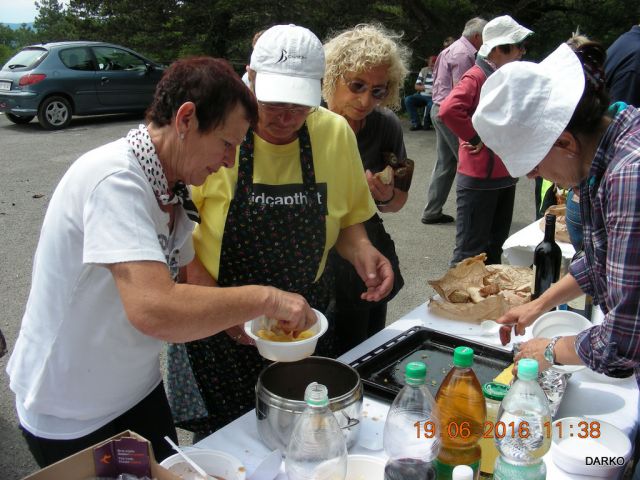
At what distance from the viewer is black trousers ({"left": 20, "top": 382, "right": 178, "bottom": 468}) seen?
1488 millimetres

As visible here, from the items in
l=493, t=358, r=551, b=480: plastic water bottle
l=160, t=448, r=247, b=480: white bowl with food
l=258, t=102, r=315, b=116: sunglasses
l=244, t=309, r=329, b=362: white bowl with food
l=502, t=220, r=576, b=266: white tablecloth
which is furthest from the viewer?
l=502, t=220, r=576, b=266: white tablecloth

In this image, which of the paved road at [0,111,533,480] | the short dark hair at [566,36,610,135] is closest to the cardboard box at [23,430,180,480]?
the short dark hair at [566,36,610,135]

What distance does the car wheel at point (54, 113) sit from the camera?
10617mm

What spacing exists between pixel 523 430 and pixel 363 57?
160cm

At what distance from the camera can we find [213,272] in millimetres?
1926

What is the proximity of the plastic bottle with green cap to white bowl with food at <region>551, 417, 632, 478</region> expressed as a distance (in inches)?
9.7

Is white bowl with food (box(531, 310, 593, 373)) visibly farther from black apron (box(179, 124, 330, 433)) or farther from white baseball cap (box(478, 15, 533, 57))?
white baseball cap (box(478, 15, 533, 57))

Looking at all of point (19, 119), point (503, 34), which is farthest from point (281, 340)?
point (19, 119)

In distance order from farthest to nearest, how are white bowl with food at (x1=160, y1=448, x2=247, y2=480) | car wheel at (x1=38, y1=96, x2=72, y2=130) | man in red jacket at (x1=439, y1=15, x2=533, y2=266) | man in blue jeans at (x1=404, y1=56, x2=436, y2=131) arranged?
man in blue jeans at (x1=404, y1=56, x2=436, y2=131)
car wheel at (x1=38, y1=96, x2=72, y2=130)
man in red jacket at (x1=439, y1=15, x2=533, y2=266)
white bowl with food at (x1=160, y1=448, x2=247, y2=480)

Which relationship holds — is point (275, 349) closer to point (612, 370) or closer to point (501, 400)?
point (501, 400)

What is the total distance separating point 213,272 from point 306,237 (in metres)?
0.31

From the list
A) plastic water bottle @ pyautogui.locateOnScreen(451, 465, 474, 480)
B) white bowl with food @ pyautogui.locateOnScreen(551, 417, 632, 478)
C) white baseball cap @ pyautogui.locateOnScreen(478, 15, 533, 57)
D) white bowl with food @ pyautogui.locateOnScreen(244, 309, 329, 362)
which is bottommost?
white bowl with food @ pyautogui.locateOnScreen(551, 417, 632, 478)

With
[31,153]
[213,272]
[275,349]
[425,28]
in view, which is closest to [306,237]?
[213,272]
